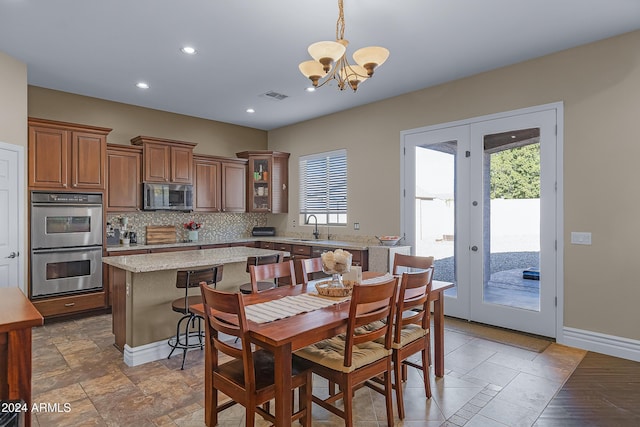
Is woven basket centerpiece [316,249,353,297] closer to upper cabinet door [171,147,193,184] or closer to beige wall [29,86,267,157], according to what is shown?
upper cabinet door [171,147,193,184]

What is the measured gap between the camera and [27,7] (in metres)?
3.01

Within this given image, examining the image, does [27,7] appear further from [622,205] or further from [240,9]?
[622,205]

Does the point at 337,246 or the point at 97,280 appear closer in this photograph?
the point at 97,280

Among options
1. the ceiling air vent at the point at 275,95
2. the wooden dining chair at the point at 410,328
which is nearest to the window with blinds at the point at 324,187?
the ceiling air vent at the point at 275,95

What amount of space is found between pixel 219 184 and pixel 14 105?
2.98 m

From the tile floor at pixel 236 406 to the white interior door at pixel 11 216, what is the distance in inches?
35.4

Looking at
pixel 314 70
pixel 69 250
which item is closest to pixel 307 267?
pixel 314 70

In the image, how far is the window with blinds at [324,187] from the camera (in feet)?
19.9

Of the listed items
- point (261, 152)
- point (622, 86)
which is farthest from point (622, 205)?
point (261, 152)

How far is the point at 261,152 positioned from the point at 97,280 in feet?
11.1

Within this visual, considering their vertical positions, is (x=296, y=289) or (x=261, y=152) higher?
(x=261, y=152)

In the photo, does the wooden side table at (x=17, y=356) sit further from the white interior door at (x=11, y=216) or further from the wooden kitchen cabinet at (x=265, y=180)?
the wooden kitchen cabinet at (x=265, y=180)

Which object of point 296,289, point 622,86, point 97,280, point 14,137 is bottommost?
point 97,280

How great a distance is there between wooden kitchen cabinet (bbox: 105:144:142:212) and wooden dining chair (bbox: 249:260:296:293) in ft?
11.3
